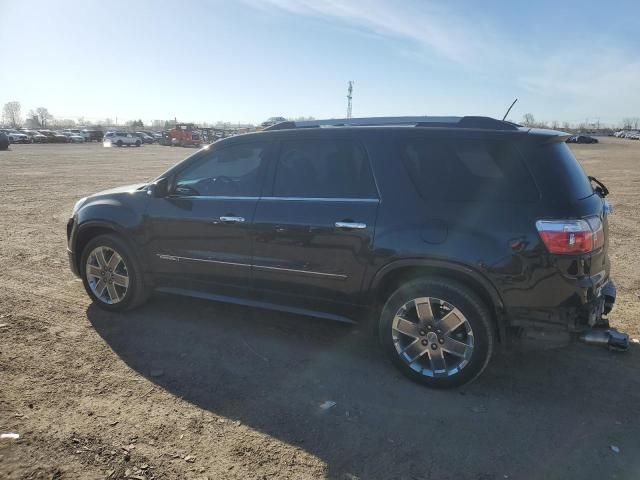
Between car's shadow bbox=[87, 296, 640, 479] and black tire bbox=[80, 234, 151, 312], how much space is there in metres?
0.16

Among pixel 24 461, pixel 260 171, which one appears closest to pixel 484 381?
pixel 260 171

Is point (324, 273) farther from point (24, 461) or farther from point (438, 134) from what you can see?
point (24, 461)

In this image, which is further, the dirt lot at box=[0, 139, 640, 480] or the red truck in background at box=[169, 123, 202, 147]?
the red truck in background at box=[169, 123, 202, 147]

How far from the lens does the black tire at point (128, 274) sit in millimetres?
4809

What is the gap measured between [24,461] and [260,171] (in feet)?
8.77

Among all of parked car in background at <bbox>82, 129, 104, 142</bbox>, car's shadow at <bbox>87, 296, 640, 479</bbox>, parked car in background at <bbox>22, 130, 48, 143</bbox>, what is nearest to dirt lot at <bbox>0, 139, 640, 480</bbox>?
car's shadow at <bbox>87, 296, 640, 479</bbox>

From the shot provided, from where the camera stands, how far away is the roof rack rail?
3.64 metres

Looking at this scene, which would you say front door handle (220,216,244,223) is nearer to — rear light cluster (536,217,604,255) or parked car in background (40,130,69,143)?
rear light cluster (536,217,604,255)

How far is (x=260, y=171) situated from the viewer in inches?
169

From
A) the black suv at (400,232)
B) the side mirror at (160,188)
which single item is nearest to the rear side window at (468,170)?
the black suv at (400,232)

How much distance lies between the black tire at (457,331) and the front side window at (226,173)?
1565 mm

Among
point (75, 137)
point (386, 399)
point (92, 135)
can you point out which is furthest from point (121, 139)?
point (386, 399)

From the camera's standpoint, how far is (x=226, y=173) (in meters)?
4.54

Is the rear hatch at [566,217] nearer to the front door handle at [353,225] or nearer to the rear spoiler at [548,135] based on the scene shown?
the rear spoiler at [548,135]
